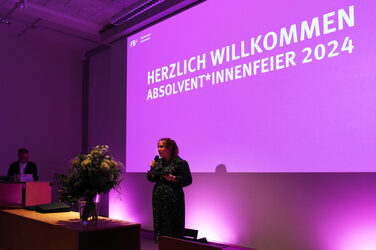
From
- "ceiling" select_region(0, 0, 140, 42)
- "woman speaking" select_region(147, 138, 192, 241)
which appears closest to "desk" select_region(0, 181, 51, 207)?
"woman speaking" select_region(147, 138, 192, 241)

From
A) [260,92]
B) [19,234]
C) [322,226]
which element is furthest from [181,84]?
[19,234]

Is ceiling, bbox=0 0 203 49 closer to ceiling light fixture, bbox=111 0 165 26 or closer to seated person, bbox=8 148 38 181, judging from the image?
ceiling light fixture, bbox=111 0 165 26

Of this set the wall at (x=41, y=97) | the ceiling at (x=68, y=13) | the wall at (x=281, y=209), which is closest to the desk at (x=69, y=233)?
the wall at (x=281, y=209)

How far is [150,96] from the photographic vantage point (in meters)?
5.01

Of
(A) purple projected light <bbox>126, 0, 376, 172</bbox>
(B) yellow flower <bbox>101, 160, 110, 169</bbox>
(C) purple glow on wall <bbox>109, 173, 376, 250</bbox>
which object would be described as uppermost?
(A) purple projected light <bbox>126, 0, 376, 172</bbox>

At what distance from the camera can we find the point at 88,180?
6.01 feet

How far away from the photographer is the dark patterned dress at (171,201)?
332 cm

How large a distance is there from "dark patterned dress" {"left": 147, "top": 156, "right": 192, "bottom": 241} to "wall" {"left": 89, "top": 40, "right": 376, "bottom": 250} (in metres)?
0.56

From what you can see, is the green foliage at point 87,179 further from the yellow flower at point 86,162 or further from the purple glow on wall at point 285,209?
the purple glow on wall at point 285,209

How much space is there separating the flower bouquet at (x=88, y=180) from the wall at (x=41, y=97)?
5.13m

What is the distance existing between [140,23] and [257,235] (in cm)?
367

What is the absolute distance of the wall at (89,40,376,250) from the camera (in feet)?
9.82

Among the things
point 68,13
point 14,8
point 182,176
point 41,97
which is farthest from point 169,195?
point 41,97

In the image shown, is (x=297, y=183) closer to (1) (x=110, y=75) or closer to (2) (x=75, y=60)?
(1) (x=110, y=75)
